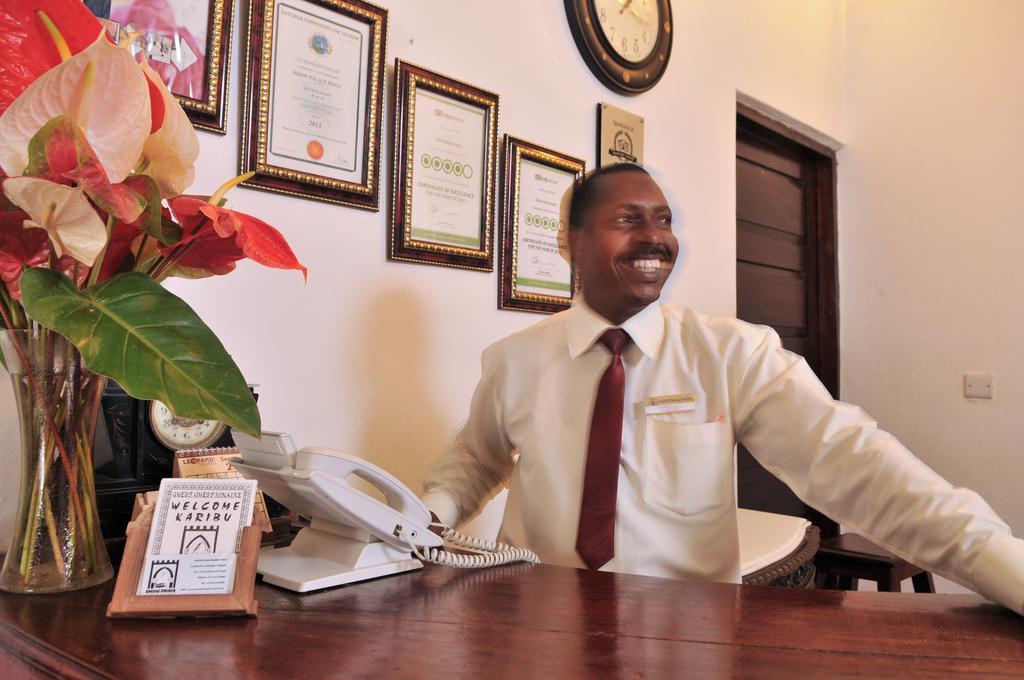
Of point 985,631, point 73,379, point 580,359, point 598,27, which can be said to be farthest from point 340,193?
point 985,631

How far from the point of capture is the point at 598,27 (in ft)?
7.57

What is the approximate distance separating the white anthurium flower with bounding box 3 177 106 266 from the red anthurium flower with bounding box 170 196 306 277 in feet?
0.40

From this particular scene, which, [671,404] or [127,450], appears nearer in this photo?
[127,450]

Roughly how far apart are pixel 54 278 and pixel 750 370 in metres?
1.11

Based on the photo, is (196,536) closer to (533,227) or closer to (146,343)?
(146,343)

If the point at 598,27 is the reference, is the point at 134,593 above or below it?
below

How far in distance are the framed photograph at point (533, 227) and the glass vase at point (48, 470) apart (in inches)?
48.9

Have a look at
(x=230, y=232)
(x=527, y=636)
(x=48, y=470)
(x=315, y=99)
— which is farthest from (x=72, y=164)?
(x=315, y=99)

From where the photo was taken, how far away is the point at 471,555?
110cm

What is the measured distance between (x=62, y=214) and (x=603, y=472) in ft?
3.10

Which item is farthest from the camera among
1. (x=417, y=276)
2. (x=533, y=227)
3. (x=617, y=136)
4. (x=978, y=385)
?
(x=978, y=385)

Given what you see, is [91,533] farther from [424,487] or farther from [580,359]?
[580,359]

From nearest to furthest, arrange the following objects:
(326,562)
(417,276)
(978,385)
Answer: (326,562) → (417,276) → (978,385)

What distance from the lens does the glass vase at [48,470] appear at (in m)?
0.85
